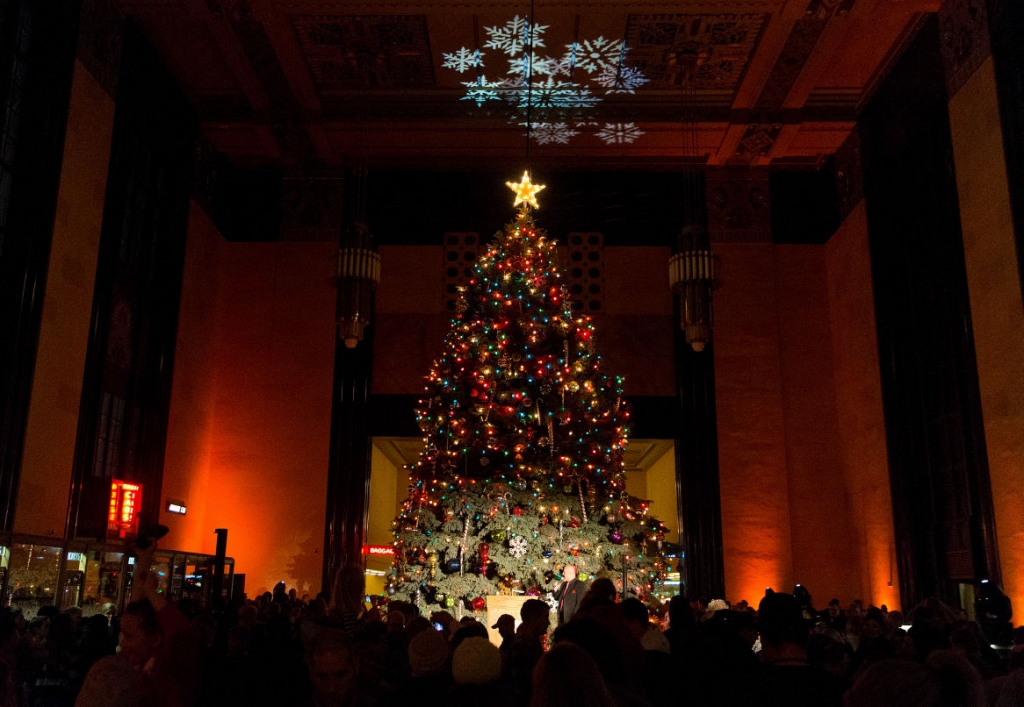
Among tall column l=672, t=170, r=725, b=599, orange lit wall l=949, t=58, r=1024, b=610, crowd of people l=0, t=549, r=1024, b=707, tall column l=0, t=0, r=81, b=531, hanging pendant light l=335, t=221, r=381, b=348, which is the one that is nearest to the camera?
crowd of people l=0, t=549, r=1024, b=707

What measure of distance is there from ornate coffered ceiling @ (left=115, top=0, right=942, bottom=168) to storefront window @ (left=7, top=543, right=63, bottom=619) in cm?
804

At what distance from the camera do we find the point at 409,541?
1213 cm

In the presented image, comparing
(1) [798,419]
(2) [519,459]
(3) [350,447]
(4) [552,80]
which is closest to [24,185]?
(2) [519,459]

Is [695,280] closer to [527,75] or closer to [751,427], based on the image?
[751,427]

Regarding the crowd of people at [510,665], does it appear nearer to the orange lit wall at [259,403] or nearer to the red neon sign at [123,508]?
the red neon sign at [123,508]

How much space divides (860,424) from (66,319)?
1318 centimetres

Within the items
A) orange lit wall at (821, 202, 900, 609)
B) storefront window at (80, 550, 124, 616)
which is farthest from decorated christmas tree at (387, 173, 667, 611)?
orange lit wall at (821, 202, 900, 609)

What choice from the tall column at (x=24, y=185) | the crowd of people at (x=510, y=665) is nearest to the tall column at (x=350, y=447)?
the tall column at (x=24, y=185)

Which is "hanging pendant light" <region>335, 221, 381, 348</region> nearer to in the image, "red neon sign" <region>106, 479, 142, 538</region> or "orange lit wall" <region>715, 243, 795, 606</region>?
"red neon sign" <region>106, 479, 142, 538</region>

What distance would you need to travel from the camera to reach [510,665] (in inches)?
166

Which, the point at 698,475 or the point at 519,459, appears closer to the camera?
the point at 519,459

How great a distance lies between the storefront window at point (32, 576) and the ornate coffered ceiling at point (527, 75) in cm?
804

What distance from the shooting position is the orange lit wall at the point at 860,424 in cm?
1526

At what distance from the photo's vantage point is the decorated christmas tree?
11.8 metres
